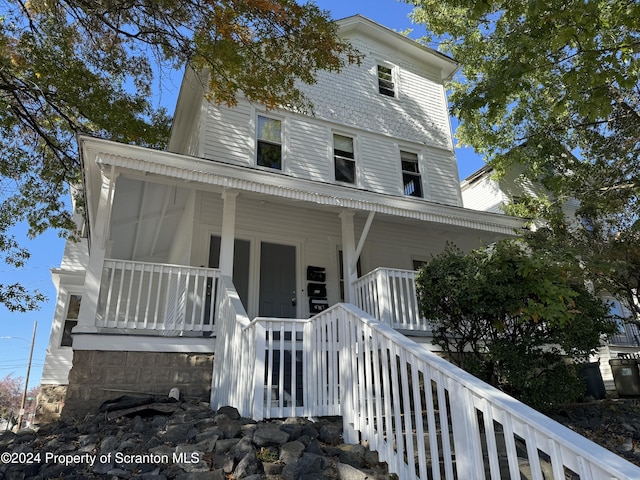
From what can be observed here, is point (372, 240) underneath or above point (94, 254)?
above

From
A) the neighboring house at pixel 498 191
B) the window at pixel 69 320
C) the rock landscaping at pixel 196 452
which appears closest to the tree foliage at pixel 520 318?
the rock landscaping at pixel 196 452

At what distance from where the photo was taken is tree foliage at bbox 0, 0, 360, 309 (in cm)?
689

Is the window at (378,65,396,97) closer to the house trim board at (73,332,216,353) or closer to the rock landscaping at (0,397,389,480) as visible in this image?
the house trim board at (73,332,216,353)

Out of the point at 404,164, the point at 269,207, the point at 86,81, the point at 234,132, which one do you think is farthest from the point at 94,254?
the point at 404,164

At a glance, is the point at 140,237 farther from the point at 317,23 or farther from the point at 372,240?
the point at 317,23

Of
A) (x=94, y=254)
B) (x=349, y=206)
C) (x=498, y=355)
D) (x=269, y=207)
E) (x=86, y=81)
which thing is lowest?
(x=498, y=355)

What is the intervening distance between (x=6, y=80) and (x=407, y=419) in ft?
35.3

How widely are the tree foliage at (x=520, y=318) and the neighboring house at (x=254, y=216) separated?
5.25ft

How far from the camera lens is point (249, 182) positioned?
21.3ft

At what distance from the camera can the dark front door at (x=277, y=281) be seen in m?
8.25

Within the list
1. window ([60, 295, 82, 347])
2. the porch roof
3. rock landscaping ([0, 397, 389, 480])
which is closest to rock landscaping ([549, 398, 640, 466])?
rock landscaping ([0, 397, 389, 480])

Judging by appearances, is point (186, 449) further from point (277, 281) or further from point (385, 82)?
point (385, 82)

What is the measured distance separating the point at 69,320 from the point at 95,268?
808 centimetres

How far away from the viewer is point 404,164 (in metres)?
11.2
